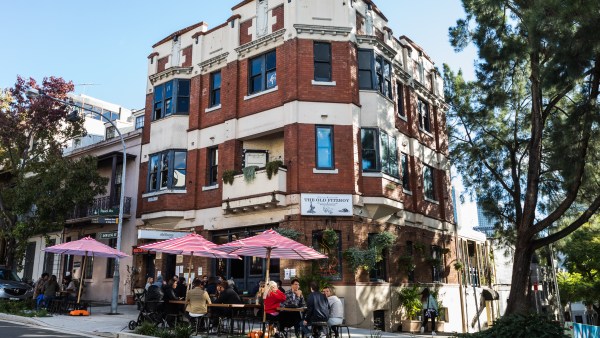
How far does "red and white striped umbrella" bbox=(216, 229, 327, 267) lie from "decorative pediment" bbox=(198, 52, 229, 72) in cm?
1084

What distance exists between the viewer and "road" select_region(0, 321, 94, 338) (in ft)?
43.5

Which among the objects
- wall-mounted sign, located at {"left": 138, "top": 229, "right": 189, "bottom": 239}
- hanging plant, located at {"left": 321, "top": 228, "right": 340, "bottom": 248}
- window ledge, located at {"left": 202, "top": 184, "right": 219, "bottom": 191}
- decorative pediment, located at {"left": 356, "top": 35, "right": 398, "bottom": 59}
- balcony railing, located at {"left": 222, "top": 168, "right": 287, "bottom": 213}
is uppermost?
decorative pediment, located at {"left": 356, "top": 35, "right": 398, "bottom": 59}

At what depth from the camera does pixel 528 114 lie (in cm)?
2325

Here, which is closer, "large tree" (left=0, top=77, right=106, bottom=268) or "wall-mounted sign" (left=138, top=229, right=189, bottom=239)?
"wall-mounted sign" (left=138, top=229, right=189, bottom=239)

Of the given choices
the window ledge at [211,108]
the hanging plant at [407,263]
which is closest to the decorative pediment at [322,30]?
the window ledge at [211,108]

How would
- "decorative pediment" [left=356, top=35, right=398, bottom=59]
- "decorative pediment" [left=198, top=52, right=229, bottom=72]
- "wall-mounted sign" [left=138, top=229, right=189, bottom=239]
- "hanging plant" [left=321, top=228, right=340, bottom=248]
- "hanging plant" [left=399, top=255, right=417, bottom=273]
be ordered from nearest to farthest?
"hanging plant" [left=321, top=228, right=340, bottom=248] < "wall-mounted sign" [left=138, top=229, right=189, bottom=239] < "hanging plant" [left=399, top=255, right=417, bottom=273] < "decorative pediment" [left=356, top=35, right=398, bottom=59] < "decorative pediment" [left=198, top=52, right=229, bottom=72]

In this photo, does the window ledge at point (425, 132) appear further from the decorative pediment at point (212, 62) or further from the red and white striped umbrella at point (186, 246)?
the red and white striped umbrella at point (186, 246)

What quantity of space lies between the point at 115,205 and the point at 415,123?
16.3m

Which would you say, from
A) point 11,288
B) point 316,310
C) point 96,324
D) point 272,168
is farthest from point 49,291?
point 316,310

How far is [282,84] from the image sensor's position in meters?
21.2

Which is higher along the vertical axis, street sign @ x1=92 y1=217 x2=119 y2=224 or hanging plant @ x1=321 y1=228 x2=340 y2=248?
street sign @ x1=92 y1=217 x2=119 y2=224

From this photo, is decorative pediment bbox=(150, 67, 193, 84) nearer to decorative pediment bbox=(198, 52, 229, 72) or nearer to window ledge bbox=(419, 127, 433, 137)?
decorative pediment bbox=(198, 52, 229, 72)

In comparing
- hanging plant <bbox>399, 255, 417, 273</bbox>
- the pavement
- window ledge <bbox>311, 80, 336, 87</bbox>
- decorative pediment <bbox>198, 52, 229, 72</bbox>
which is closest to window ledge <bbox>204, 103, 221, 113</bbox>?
decorative pediment <bbox>198, 52, 229, 72</bbox>

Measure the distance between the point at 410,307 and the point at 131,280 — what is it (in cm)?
1341
